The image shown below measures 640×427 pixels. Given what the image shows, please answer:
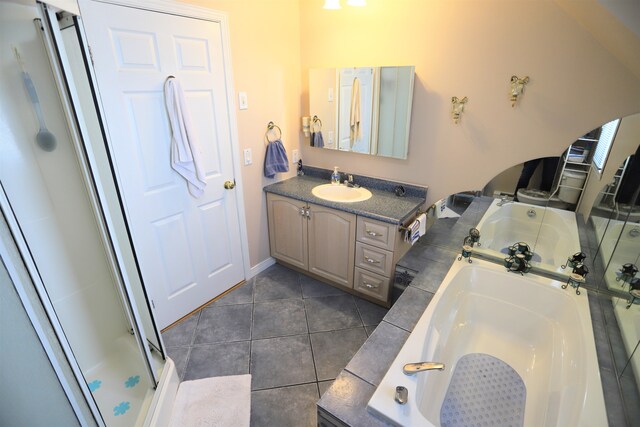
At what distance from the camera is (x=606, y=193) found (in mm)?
1664

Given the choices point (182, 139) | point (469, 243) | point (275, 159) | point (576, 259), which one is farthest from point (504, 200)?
point (182, 139)

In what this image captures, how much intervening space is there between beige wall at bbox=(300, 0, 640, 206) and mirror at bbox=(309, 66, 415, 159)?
0.08 meters

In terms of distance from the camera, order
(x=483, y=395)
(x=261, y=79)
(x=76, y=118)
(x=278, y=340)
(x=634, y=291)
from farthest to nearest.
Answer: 1. (x=261, y=79)
2. (x=278, y=340)
3. (x=483, y=395)
4. (x=634, y=291)
5. (x=76, y=118)

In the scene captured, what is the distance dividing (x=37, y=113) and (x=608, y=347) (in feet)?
9.02

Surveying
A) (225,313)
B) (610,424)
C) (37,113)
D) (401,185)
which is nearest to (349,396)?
(610,424)

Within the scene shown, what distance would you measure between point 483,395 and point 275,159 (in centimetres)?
211

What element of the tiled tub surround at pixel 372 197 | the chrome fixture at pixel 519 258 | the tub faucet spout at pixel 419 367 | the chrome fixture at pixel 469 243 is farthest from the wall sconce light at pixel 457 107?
the tub faucet spout at pixel 419 367

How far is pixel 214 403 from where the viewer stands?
1744 millimetres

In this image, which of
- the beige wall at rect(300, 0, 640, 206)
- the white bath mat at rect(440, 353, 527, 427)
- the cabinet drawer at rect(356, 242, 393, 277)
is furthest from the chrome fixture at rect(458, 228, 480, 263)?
the white bath mat at rect(440, 353, 527, 427)

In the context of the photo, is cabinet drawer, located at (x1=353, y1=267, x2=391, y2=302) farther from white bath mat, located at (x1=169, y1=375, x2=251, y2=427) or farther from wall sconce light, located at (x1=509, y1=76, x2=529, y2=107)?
wall sconce light, located at (x1=509, y1=76, x2=529, y2=107)

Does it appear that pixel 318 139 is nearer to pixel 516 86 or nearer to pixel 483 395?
pixel 516 86

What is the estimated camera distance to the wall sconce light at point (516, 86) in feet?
5.98

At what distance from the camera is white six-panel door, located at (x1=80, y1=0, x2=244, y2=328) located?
164cm

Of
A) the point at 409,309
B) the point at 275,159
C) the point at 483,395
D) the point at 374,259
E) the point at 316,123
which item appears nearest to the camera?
the point at 483,395
